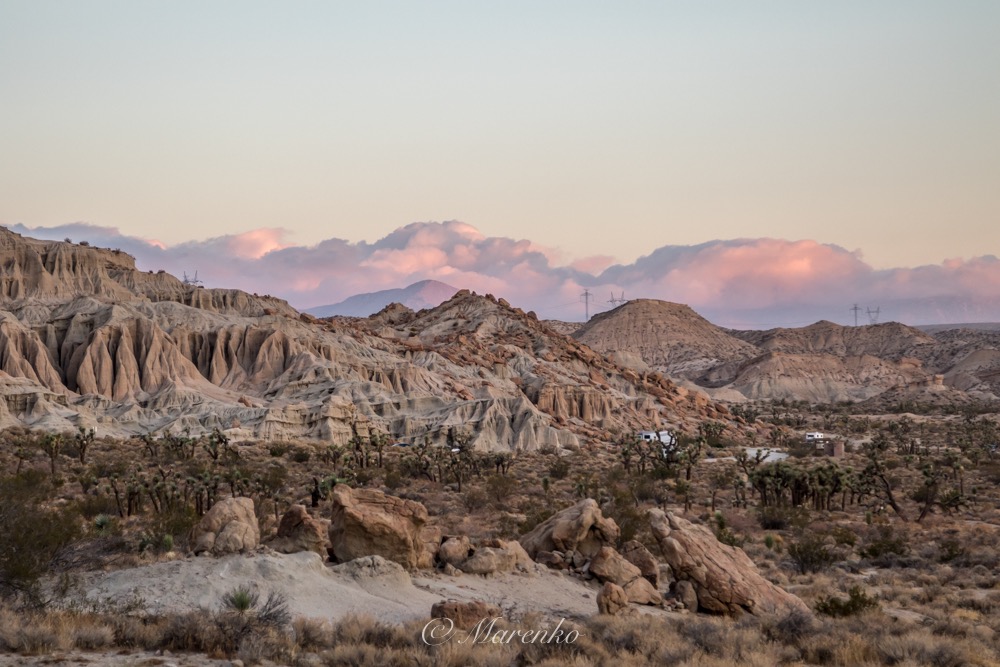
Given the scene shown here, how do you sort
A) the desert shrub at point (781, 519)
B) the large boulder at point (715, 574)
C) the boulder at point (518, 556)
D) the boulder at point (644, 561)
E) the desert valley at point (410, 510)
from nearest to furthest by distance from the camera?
the desert valley at point (410, 510), the large boulder at point (715, 574), the boulder at point (518, 556), the boulder at point (644, 561), the desert shrub at point (781, 519)

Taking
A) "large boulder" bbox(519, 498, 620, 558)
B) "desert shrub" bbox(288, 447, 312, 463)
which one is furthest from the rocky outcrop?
"desert shrub" bbox(288, 447, 312, 463)

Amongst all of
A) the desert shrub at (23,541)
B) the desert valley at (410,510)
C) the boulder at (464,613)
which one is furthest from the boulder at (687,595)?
the desert shrub at (23,541)

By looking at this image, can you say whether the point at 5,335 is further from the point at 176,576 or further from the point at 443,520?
the point at 176,576

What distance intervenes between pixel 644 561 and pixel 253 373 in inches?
3300

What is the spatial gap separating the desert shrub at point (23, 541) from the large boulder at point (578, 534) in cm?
1145

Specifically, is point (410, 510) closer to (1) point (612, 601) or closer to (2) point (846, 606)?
(1) point (612, 601)

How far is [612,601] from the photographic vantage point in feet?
59.3

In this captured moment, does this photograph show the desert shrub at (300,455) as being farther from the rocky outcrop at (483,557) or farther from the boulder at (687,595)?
the boulder at (687,595)

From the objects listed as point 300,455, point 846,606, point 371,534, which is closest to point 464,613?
point 371,534

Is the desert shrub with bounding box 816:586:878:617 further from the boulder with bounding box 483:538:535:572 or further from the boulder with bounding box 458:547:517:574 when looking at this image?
the boulder with bounding box 458:547:517:574

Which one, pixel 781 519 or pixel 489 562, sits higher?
pixel 489 562

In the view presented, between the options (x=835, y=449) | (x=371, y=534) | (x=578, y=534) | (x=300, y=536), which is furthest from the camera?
(x=835, y=449)

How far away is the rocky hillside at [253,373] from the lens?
8275 centimetres

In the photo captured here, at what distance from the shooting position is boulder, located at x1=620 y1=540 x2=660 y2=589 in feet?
71.7
